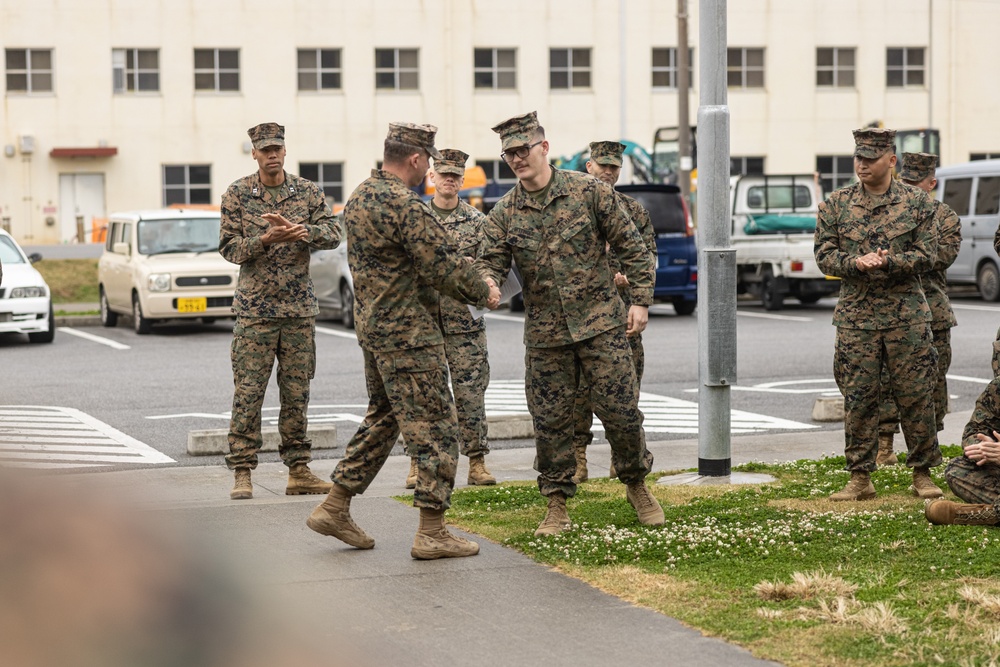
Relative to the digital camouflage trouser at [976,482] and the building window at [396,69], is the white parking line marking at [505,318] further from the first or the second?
the building window at [396,69]

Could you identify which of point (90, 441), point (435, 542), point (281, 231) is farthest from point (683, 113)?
point (435, 542)

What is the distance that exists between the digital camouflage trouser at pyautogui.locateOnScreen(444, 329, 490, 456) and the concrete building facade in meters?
35.3

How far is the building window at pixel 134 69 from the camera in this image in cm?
4572

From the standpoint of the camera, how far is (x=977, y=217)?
88.2 ft

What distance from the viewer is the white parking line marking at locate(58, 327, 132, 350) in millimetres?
20719

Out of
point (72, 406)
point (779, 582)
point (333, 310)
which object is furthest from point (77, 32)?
point (779, 582)

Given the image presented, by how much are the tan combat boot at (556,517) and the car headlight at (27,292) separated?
589 inches

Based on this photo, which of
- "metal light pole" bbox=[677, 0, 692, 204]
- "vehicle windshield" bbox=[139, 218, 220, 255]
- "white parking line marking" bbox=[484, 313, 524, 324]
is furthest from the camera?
"metal light pole" bbox=[677, 0, 692, 204]

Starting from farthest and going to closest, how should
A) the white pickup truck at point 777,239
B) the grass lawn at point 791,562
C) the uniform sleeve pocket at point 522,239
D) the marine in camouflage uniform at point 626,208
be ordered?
the white pickup truck at point 777,239
the marine in camouflage uniform at point 626,208
the uniform sleeve pocket at point 522,239
the grass lawn at point 791,562

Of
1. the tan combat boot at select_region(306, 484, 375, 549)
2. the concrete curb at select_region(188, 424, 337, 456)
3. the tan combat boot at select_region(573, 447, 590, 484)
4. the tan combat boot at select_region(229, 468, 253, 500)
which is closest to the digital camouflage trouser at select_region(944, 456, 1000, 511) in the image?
the tan combat boot at select_region(573, 447, 590, 484)

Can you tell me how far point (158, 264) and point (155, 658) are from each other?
2115 centimetres

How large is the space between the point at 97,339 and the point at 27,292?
4.65 ft

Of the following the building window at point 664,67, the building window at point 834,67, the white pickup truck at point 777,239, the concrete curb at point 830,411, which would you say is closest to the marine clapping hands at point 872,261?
the concrete curb at point 830,411

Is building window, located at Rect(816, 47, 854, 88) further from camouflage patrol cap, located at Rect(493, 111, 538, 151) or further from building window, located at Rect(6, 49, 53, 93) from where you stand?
camouflage patrol cap, located at Rect(493, 111, 538, 151)
